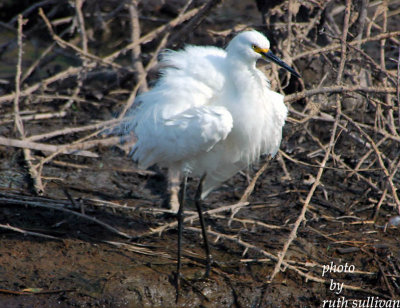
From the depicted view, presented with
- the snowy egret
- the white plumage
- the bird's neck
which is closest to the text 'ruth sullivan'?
the snowy egret

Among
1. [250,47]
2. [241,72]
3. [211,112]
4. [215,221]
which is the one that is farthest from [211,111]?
[215,221]

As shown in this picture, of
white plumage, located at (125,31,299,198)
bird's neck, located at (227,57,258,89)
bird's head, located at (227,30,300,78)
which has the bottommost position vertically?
white plumage, located at (125,31,299,198)

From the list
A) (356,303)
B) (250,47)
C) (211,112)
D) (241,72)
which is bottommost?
(356,303)

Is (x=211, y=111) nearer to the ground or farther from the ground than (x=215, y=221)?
farther from the ground

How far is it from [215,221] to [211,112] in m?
1.32

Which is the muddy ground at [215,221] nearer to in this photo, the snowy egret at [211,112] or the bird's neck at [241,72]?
the snowy egret at [211,112]

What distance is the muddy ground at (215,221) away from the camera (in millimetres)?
3549

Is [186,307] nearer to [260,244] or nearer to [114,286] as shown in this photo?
[114,286]

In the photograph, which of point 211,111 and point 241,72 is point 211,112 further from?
point 241,72

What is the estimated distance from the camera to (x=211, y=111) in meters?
3.26

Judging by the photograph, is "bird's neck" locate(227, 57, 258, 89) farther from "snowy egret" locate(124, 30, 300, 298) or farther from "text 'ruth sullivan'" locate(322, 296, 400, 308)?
"text 'ruth sullivan'" locate(322, 296, 400, 308)

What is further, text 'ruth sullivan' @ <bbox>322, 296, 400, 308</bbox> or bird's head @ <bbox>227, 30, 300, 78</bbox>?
text 'ruth sullivan' @ <bbox>322, 296, 400, 308</bbox>

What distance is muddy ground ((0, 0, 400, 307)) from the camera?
355 centimetres

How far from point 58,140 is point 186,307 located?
2378 millimetres
